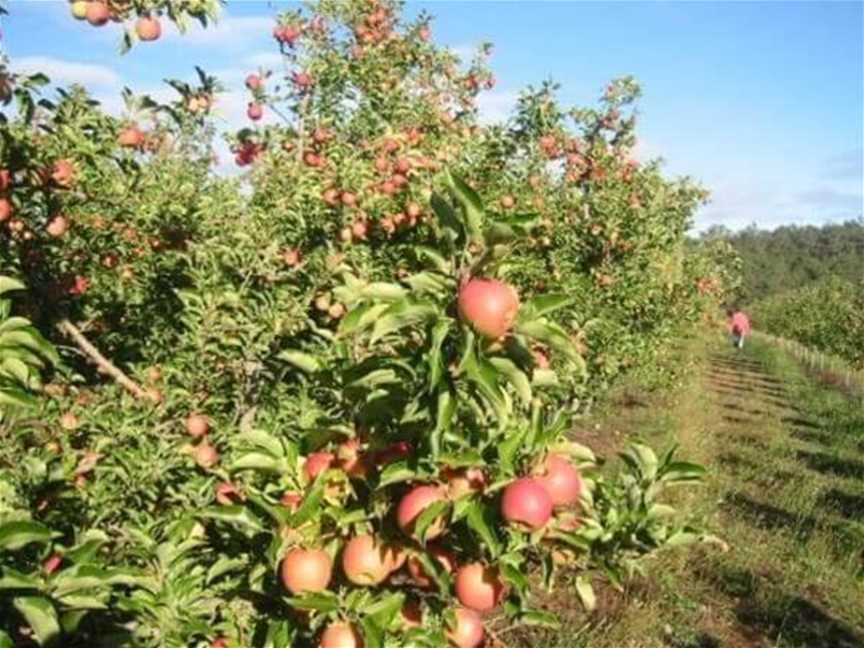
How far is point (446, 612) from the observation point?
2.23 metres

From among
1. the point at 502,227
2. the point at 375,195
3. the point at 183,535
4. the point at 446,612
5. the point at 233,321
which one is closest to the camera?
the point at 502,227

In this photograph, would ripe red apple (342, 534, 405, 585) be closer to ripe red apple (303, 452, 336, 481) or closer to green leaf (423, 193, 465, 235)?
ripe red apple (303, 452, 336, 481)

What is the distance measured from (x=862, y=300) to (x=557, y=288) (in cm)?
2828

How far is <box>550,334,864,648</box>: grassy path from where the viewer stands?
22.9 feet

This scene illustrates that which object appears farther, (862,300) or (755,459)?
(862,300)

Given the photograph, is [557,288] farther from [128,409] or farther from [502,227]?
[502,227]

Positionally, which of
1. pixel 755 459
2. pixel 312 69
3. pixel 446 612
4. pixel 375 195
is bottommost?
pixel 755 459

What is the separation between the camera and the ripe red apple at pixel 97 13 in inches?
124

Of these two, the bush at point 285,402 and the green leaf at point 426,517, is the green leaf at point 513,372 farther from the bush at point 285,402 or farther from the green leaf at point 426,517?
the green leaf at point 426,517

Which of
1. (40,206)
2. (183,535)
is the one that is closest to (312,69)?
(40,206)

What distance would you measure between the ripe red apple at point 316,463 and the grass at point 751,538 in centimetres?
205

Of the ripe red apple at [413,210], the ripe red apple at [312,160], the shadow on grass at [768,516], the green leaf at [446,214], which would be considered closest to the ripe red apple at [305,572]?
the green leaf at [446,214]

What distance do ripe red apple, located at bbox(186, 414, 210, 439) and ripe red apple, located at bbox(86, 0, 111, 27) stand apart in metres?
1.56

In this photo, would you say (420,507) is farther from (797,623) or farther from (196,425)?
(797,623)
